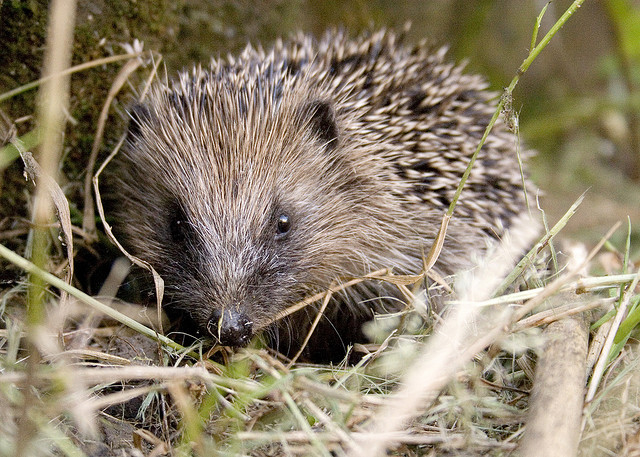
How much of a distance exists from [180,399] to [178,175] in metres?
1.35

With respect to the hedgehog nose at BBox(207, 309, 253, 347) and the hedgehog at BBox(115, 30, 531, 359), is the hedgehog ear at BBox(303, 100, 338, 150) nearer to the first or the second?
the hedgehog at BBox(115, 30, 531, 359)

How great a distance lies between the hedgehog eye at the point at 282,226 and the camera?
2.93 metres

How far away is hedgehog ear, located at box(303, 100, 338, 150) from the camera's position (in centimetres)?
304

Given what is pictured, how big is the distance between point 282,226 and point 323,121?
539mm

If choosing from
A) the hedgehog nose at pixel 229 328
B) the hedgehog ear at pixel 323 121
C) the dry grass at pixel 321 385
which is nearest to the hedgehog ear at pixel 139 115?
the dry grass at pixel 321 385

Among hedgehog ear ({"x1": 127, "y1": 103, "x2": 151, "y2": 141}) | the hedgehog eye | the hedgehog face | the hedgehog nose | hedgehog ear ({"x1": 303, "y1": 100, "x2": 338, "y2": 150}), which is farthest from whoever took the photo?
hedgehog ear ({"x1": 127, "y1": 103, "x2": 151, "y2": 141})

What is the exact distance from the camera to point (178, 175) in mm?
2959

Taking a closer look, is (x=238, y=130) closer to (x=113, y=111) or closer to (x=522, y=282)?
(x=113, y=111)

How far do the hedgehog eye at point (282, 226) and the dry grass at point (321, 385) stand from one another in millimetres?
557

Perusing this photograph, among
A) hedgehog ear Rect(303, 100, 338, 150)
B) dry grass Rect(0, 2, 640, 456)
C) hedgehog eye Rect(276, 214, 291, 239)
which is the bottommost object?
dry grass Rect(0, 2, 640, 456)

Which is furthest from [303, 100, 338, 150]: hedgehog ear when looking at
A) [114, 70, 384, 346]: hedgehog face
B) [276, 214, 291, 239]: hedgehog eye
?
[276, 214, 291, 239]: hedgehog eye

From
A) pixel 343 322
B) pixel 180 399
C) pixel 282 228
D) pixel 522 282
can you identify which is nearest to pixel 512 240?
pixel 522 282

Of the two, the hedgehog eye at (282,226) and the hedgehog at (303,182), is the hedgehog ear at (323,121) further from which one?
the hedgehog eye at (282,226)

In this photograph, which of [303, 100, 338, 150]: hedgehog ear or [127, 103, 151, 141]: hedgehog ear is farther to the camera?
[127, 103, 151, 141]: hedgehog ear
